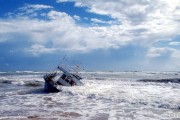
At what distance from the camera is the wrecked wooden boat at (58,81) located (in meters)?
26.3

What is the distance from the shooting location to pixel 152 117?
→ 13.6m

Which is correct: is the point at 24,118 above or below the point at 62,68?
below

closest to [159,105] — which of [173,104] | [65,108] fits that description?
[173,104]

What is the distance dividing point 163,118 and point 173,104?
14.5 ft

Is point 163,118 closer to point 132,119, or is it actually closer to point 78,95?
point 132,119

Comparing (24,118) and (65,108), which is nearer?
(24,118)

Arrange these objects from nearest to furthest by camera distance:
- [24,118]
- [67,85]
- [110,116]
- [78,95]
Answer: [24,118]
[110,116]
[78,95]
[67,85]

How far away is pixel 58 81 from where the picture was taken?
2812 cm

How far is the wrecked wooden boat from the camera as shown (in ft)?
86.4

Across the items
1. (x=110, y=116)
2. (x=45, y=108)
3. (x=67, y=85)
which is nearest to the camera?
(x=110, y=116)

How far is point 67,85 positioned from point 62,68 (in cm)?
199

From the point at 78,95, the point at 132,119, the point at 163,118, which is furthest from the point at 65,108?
the point at 78,95

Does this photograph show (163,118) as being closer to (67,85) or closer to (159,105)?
(159,105)

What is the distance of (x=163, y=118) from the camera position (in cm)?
1333
